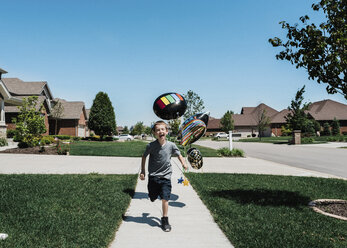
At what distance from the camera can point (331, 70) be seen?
486cm

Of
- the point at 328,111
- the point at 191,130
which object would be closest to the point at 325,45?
the point at 191,130

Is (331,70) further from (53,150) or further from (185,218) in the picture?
(53,150)

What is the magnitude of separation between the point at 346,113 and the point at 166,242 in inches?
2457

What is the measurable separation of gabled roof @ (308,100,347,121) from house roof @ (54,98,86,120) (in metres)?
45.2

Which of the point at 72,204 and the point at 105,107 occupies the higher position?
the point at 105,107

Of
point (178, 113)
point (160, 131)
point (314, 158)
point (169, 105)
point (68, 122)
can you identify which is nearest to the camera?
point (160, 131)

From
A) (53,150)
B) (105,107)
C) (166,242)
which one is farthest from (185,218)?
(105,107)

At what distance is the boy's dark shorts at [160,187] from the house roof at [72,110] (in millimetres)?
39101

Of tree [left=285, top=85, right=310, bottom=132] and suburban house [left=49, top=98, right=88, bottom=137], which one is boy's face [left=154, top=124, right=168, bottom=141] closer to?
tree [left=285, top=85, right=310, bottom=132]

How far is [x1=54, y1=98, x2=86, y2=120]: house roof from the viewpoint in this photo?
40922 mm

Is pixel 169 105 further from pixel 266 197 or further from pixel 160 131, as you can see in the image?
pixel 266 197

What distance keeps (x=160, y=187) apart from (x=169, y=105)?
2.23m

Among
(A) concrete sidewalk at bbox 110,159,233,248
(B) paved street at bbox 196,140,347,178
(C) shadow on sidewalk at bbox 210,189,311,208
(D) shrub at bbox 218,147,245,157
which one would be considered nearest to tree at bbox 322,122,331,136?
(B) paved street at bbox 196,140,347,178

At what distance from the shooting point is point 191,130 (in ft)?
19.8
